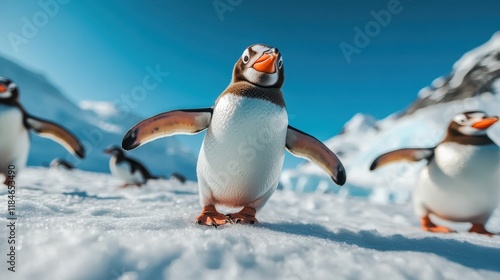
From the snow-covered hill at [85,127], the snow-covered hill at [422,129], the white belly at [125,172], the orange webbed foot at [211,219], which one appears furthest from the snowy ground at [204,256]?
the snow-covered hill at [85,127]

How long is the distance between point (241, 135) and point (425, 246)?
0.92 meters

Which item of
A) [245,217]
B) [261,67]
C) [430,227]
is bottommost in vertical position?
[430,227]

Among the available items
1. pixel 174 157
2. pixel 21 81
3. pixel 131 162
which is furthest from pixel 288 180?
pixel 21 81

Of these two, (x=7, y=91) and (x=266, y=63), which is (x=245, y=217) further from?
(x=7, y=91)

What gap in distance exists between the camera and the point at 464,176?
2.29 m

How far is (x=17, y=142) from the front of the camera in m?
2.93

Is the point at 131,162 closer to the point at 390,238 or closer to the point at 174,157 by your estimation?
the point at 390,238

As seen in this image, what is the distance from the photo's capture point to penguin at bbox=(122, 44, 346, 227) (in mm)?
1652

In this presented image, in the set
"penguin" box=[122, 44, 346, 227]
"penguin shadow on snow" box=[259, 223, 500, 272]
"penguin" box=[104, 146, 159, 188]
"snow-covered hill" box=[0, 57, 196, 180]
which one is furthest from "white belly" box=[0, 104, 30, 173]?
"snow-covered hill" box=[0, 57, 196, 180]

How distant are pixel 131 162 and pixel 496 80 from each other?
88.5ft

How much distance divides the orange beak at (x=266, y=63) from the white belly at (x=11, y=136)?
235 cm

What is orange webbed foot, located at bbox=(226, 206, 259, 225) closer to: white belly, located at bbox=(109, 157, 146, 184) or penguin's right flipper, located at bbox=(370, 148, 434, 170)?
Answer: penguin's right flipper, located at bbox=(370, 148, 434, 170)

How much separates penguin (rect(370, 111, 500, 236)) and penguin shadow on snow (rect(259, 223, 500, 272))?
3.02 feet

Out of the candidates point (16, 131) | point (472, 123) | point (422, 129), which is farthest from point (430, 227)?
point (422, 129)
